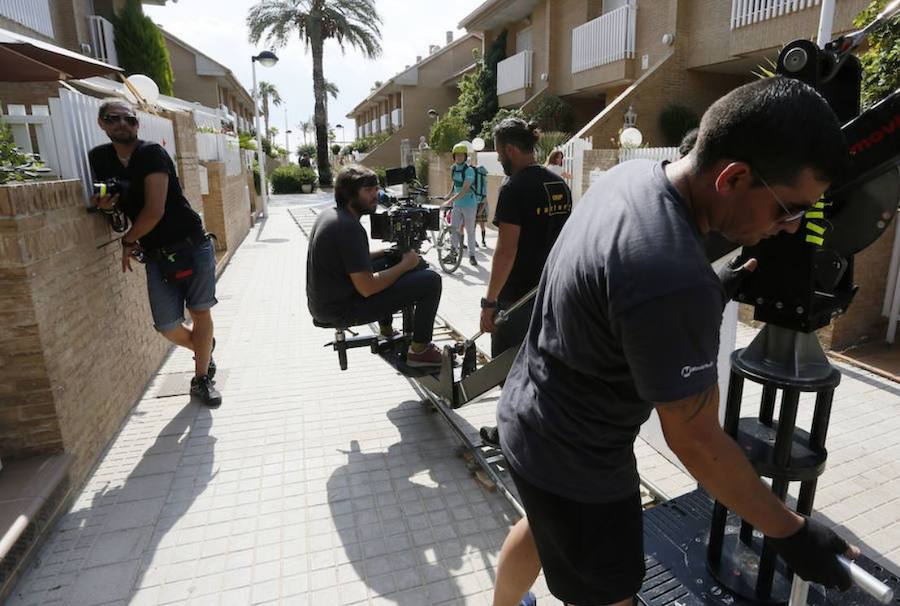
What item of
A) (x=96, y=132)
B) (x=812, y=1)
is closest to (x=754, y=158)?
(x=96, y=132)

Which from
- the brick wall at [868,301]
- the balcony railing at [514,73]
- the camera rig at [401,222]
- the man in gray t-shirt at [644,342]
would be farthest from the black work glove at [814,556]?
the balcony railing at [514,73]

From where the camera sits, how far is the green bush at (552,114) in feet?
53.5

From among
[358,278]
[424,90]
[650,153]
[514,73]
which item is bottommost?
[358,278]

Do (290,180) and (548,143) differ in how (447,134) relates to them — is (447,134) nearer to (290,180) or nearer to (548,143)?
(548,143)

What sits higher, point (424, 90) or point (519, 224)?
point (424, 90)

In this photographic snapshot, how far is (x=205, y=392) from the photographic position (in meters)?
4.25

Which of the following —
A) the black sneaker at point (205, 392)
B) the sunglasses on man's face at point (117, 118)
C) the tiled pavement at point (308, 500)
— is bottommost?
the tiled pavement at point (308, 500)

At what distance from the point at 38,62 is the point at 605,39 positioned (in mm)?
12972

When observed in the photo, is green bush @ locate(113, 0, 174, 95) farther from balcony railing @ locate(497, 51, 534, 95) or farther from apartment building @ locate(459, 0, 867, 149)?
balcony railing @ locate(497, 51, 534, 95)

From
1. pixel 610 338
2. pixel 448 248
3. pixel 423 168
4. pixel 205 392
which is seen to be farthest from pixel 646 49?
pixel 610 338

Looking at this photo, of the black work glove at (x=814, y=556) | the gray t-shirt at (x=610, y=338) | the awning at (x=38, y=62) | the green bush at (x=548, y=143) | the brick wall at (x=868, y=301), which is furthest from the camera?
the green bush at (x=548, y=143)

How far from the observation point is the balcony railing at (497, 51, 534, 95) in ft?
58.6

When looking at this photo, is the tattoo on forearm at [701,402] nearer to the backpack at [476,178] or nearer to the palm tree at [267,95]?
the backpack at [476,178]

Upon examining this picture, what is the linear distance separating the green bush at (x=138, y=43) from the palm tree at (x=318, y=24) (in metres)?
10.6
